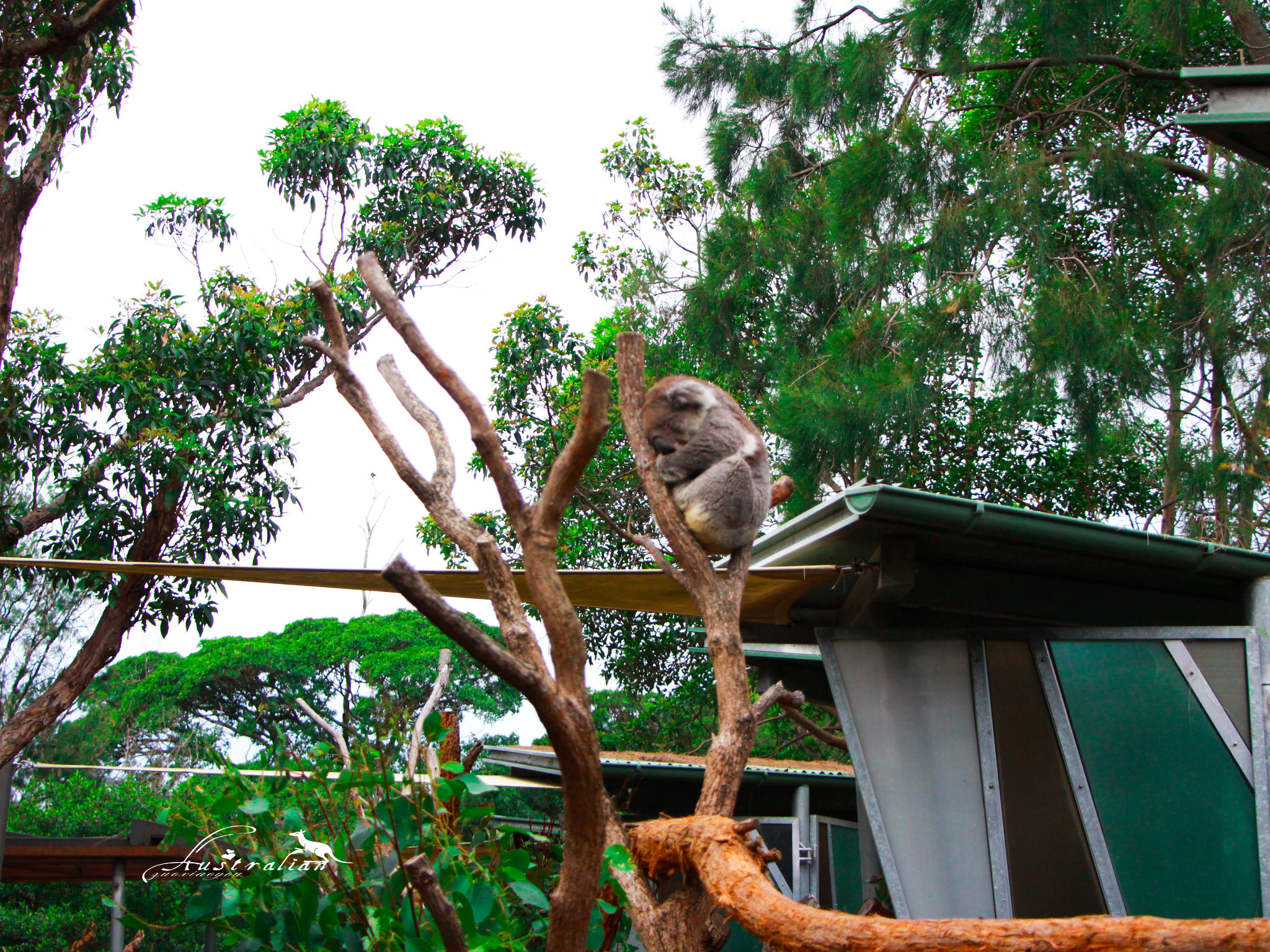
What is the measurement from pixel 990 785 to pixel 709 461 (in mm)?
1458

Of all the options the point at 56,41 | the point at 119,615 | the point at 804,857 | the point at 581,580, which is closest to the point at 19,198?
the point at 56,41

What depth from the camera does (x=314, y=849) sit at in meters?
2.22

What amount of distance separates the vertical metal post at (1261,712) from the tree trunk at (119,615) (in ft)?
20.7

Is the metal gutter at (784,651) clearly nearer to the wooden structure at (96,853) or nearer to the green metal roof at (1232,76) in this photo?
the green metal roof at (1232,76)

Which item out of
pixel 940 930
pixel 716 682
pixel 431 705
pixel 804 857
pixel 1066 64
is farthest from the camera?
pixel 1066 64

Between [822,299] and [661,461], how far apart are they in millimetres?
5551

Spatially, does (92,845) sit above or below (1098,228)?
below

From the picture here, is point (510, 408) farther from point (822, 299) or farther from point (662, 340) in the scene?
point (822, 299)

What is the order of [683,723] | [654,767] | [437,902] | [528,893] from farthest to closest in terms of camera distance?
[683,723]
[654,767]
[528,893]
[437,902]

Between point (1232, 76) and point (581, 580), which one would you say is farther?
point (581, 580)

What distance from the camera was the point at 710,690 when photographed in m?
9.73

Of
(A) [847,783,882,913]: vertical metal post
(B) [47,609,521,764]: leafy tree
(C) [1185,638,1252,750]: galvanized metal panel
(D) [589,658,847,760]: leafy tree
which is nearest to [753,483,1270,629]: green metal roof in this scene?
(C) [1185,638,1252,750]: galvanized metal panel

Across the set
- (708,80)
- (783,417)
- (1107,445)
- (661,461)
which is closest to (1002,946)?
(661,461)

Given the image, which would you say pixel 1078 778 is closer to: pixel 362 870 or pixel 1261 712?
pixel 1261 712
